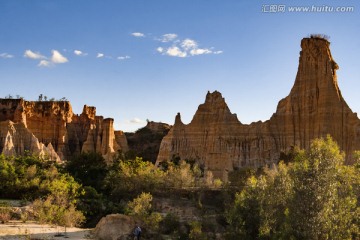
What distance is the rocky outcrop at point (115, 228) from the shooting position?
2577 cm

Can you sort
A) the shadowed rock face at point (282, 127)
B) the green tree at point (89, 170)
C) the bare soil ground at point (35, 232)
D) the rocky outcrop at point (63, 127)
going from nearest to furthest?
the bare soil ground at point (35, 232), the green tree at point (89, 170), the shadowed rock face at point (282, 127), the rocky outcrop at point (63, 127)

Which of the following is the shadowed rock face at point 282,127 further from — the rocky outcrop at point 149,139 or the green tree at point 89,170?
the rocky outcrop at point 149,139

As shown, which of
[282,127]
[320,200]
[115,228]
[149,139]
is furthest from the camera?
[149,139]

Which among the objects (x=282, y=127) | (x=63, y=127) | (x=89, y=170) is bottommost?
(x=89, y=170)

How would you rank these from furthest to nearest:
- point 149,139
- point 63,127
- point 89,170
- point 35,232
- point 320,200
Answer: point 149,139 → point 63,127 → point 89,170 → point 35,232 → point 320,200

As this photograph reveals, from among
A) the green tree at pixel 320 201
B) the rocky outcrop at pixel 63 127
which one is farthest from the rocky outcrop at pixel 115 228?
the rocky outcrop at pixel 63 127

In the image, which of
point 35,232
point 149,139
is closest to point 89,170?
point 35,232

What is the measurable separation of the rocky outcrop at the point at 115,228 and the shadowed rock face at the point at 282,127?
1393 inches

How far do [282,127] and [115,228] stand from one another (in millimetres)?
49179

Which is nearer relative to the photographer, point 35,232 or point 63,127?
point 35,232

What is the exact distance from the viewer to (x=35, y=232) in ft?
80.1

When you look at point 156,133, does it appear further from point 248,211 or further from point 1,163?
point 248,211

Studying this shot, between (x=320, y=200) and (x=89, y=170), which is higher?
(x=89, y=170)

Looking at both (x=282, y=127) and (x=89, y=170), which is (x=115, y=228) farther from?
(x=282, y=127)
